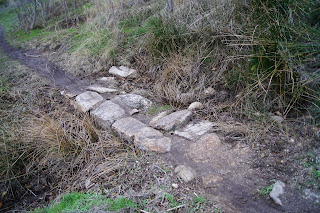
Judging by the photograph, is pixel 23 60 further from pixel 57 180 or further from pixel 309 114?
pixel 309 114

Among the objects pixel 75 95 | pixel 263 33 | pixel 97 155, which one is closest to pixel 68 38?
pixel 75 95

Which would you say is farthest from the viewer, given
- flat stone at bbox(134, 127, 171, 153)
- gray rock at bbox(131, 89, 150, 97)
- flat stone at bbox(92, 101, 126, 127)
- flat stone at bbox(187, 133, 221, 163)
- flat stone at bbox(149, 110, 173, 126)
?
gray rock at bbox(131, 89, 150, 97)

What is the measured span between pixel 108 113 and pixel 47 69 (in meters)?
2.21

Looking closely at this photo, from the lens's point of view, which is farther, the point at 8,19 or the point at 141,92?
the point at 8,19

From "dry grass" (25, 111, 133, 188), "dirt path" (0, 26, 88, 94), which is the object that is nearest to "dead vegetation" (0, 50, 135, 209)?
"dry grass" (25, 111, 133, 188)

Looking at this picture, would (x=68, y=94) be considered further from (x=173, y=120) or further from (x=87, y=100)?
(x=173, y=120)

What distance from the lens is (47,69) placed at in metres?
4.30

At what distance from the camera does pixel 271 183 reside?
1.61m

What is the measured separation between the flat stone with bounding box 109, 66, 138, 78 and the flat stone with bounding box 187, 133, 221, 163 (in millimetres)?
1947

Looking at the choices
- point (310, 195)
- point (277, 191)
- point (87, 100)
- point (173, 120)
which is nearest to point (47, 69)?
point (87, 100)

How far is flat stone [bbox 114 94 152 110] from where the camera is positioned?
2.91m

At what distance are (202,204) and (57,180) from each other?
140 centimetres

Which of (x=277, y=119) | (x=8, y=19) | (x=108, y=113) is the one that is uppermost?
(x=8, y=19)

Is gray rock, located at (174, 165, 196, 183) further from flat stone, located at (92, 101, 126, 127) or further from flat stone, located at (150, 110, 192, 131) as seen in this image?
flat stone, located at (92, 101, 126, 127)
